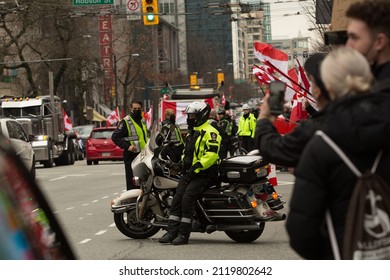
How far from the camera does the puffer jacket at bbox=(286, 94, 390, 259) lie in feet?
10.6

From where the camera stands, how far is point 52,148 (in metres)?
36.1

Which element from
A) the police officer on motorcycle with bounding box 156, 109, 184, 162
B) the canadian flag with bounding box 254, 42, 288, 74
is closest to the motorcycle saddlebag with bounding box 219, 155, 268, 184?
the police officer on motorcycle with bounding box 156, 109, 184, 162

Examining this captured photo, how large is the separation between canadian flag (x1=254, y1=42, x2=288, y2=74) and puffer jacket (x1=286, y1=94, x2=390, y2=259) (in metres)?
9.93

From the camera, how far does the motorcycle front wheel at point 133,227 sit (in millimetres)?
11477

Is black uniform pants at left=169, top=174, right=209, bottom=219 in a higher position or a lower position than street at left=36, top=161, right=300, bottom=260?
higher

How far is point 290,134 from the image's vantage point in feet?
12.2

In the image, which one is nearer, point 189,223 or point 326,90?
point 326,90

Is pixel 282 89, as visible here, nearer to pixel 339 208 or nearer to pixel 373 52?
pixel 373 52

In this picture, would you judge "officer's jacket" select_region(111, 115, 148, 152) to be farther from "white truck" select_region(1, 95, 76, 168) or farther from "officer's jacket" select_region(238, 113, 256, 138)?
"white truck" select_region(1, 95, 76, 168)

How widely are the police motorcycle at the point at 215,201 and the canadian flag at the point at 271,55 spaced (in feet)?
7.48

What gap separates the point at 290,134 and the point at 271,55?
9816mm

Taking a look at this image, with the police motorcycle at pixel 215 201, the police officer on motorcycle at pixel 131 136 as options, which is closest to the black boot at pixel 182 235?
the police motorcycle at pixel 215 201
